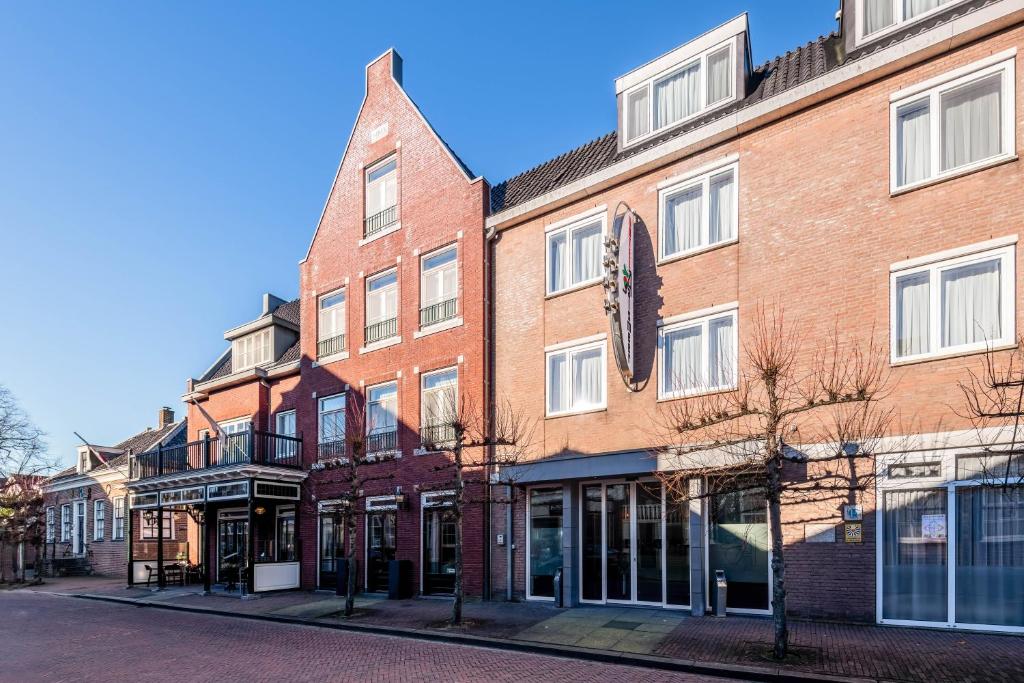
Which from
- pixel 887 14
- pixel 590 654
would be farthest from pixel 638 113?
pixel 590 654

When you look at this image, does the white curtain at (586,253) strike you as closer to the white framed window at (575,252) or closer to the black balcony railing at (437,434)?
the white framed window at (575,252)

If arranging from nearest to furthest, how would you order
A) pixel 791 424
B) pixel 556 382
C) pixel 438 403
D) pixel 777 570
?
1. pixel 777 570
2. pixel 791 424
3. pixel 556 382
4. pixel 438 403

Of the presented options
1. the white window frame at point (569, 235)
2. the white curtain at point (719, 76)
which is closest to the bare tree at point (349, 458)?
the white window frame at point (569, 235)

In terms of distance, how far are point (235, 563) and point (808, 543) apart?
19208mm

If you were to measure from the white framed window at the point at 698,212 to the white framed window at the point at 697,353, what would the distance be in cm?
147

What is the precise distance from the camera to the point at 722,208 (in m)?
14.2

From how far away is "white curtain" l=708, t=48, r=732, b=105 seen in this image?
15070 mm

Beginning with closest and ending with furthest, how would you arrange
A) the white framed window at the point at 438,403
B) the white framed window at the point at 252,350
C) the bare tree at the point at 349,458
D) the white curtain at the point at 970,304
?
the white curtain at the point at 970,304
the white framed window at the point at 438,403
the bare tree at the point at 349,458
the white framed window at the point at 252,350

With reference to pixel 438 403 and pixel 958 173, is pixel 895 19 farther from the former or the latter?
pixel 438 403

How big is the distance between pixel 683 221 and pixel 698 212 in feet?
1.19

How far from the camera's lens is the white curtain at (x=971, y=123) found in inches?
441

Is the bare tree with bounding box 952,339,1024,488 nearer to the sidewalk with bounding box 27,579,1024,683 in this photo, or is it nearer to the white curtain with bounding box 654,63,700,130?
the sidewalk with bounding box 27,579,1024,683

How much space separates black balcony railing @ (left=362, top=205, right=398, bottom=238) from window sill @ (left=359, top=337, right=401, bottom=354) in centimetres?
336

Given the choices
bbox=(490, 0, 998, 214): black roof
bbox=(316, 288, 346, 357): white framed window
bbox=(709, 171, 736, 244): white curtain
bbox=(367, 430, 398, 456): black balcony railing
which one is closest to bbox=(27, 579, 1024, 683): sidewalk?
bbox=(367, 430, 398, 456): black balcony railing
